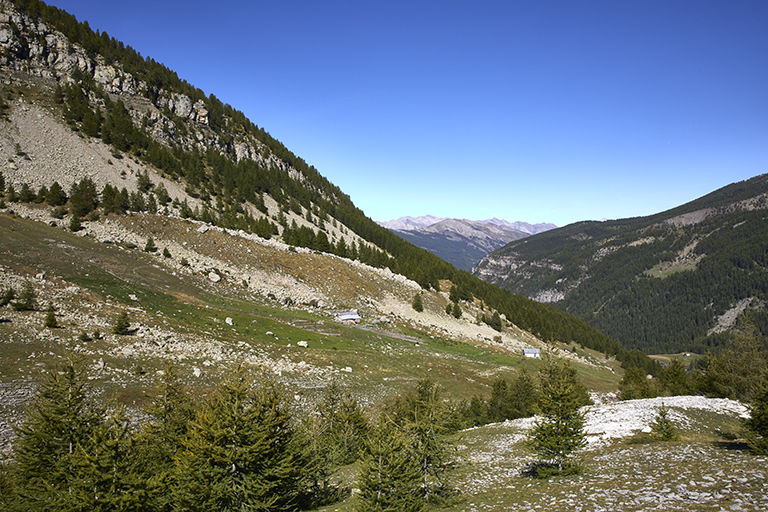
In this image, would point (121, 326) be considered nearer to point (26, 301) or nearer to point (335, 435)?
point (26, 301)

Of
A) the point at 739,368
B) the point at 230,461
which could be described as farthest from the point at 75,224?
the point at 739,368

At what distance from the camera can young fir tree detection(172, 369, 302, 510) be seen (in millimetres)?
12891

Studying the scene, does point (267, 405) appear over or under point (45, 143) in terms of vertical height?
under

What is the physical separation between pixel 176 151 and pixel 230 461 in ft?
375

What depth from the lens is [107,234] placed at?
6378cm

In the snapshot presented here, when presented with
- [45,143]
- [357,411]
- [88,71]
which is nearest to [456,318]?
[357,411]

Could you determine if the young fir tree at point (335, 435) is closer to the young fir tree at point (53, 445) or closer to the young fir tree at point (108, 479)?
the young fir tree at point (108, 479)

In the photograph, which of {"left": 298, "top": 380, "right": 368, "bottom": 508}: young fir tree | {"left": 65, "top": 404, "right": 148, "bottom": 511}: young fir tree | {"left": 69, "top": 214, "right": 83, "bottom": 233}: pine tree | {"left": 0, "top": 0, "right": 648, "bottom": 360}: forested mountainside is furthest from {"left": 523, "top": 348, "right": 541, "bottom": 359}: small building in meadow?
{"left": 69, "top": 214, "right": 83, "bottom": 233}: pine tree

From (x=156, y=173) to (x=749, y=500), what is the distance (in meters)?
114

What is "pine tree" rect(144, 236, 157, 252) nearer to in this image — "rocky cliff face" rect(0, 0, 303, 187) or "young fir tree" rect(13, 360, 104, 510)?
"young fir tree" rect(13, 360, 104, 510)

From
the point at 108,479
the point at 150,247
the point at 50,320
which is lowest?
the point at 108,479

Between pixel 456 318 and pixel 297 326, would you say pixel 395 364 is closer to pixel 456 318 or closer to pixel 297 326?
pixel 297 326

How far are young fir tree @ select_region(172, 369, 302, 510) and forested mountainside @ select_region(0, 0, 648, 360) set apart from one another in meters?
73.0

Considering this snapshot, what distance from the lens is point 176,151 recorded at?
10569cm
